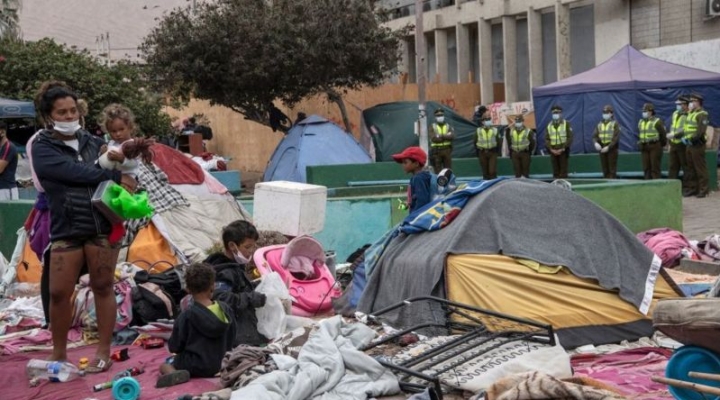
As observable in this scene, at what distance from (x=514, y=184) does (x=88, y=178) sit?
3248mm

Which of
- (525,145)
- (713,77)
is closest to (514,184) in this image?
(525,145)

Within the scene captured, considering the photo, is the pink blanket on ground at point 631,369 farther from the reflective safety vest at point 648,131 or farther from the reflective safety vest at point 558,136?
the reflective safety vest at point 558,136

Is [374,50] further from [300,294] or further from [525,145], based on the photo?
[300,294]

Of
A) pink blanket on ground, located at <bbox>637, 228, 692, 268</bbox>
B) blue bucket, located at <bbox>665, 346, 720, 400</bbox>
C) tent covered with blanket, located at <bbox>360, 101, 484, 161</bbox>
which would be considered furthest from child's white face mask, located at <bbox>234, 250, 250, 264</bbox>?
tent covered with blanket, located at <bbox>360, 101, 484, 161</bbox>

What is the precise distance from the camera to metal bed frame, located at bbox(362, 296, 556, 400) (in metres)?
5.57

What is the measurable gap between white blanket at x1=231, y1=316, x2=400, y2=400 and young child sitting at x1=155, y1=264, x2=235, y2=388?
0.45m

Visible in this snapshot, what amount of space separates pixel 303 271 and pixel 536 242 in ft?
7.81

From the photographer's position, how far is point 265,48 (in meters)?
24.9

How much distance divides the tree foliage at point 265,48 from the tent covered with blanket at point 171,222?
47.9ft

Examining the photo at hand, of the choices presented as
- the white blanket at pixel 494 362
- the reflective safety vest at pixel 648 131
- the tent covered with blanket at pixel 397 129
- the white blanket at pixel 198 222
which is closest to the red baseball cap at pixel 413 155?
the white blanket at pixel 198 222

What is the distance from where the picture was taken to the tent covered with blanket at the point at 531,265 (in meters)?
7.14

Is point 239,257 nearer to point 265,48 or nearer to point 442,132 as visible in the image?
→ point 442,132

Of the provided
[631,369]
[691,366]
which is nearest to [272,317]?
[631,369]

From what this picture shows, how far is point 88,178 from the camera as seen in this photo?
6.15 meters
